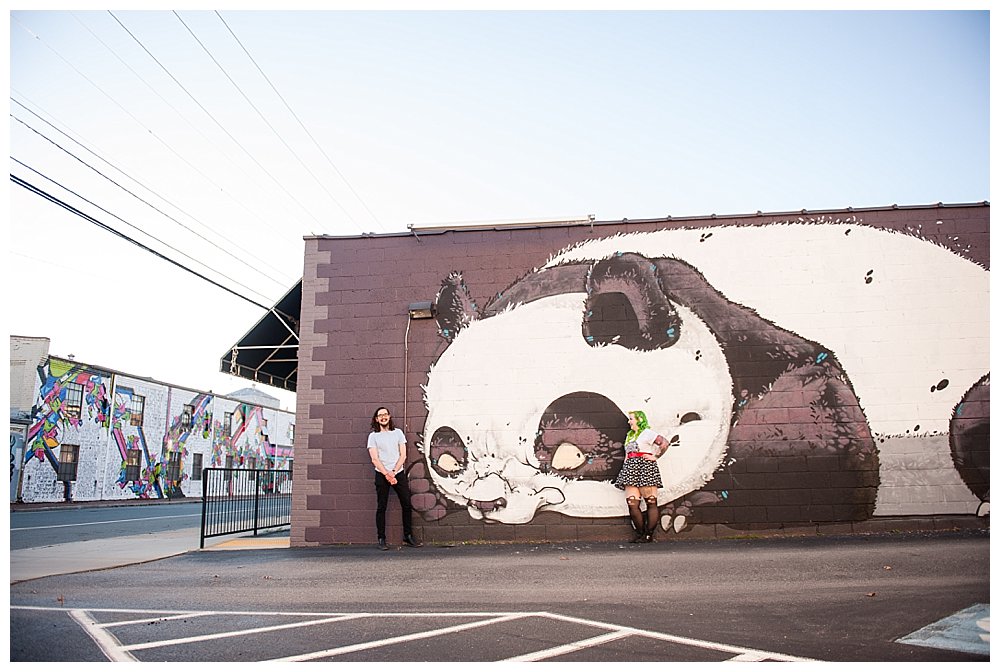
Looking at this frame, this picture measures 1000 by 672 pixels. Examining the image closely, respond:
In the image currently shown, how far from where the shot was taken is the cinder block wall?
30.5 feet

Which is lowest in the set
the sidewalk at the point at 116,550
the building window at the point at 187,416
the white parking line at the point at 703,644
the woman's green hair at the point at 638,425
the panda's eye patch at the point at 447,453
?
the sidewalk at the point at 116,550

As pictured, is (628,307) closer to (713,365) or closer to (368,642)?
(713,365)

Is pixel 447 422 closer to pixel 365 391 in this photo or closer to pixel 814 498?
pixel 365 391

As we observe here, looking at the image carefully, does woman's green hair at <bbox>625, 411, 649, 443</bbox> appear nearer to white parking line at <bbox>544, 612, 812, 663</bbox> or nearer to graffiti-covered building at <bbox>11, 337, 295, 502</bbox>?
white parking line at <bbox>544, 612, 812, 663</bbox>

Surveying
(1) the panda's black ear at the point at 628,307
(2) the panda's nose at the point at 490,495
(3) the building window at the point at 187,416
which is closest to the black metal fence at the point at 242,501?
(2) the panda's nose at the point at 490,495

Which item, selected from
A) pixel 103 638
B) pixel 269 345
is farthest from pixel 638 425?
pixel 269 345

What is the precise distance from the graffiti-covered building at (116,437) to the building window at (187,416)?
0.16ft

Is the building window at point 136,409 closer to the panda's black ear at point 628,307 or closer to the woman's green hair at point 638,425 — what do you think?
the panda's black ear at point 628,307

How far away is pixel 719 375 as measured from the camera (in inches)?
379

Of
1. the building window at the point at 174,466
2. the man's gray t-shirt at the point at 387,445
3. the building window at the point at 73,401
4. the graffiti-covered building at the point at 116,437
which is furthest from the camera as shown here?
the building window at the point at 174,466

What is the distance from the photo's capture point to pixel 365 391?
10078 millimetres

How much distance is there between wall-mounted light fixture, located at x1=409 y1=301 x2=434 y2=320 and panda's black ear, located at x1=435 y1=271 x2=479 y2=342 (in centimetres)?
12

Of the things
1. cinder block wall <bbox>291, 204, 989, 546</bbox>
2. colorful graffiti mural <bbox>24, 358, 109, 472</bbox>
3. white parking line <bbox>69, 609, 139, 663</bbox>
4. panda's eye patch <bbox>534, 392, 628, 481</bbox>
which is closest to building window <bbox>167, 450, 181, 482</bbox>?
colorful graffiti mural <bbox>24, 358, 109, 472</bbox>

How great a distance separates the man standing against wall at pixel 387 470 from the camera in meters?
9.37
